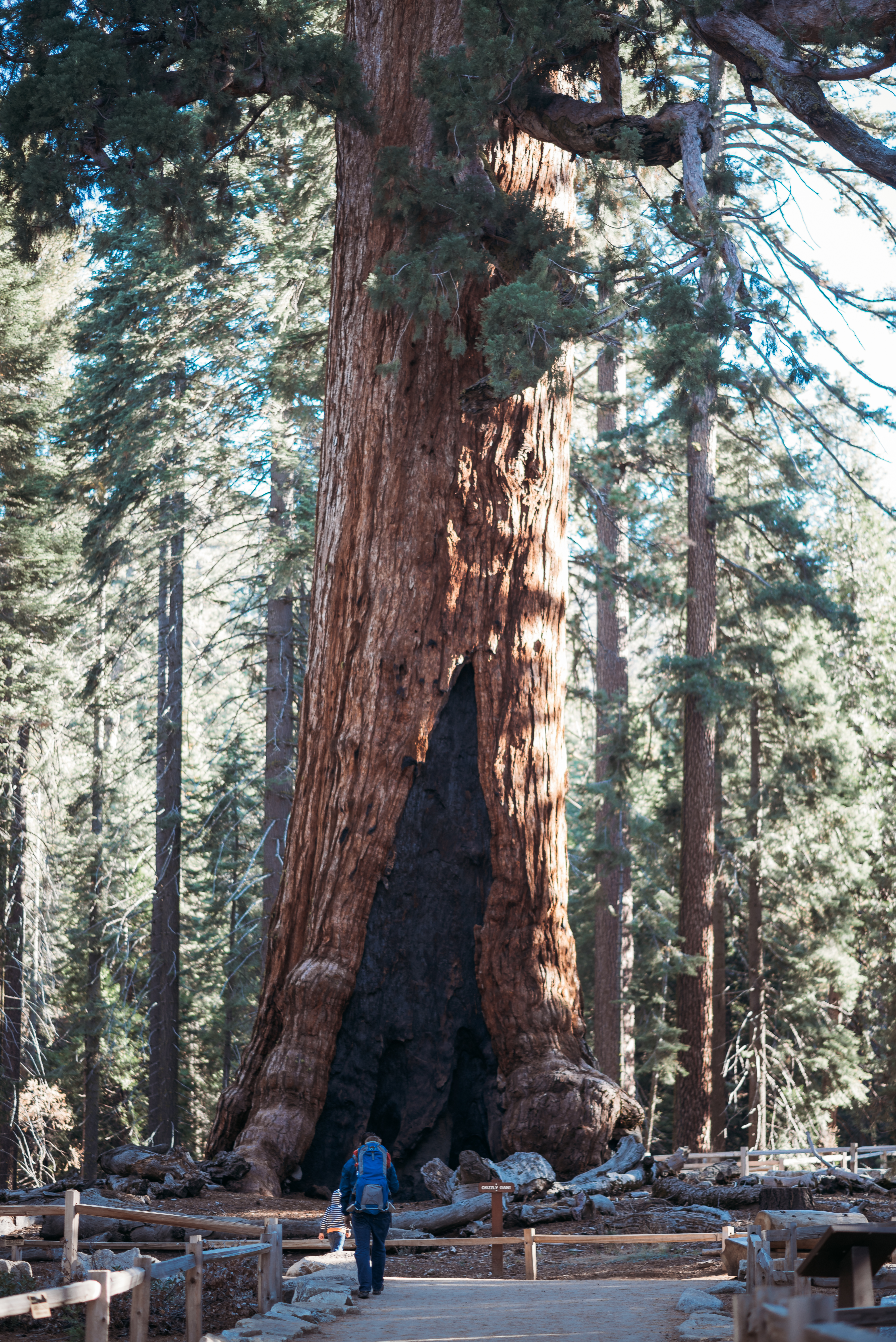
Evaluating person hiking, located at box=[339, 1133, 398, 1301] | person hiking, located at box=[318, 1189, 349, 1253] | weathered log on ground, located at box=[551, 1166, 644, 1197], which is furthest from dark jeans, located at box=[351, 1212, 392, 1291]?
weathered log on ground, located at box=[551, 1166, 644, 1197]

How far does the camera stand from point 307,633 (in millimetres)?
18656

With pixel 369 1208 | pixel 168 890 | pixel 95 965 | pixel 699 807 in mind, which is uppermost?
pixel 699 807

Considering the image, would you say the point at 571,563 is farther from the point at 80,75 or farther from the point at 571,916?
the point at 571,916

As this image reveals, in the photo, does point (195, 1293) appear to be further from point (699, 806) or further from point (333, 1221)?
point (699, 806)

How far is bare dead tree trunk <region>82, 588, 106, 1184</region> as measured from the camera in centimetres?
2097

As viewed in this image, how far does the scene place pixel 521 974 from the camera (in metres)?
9.07

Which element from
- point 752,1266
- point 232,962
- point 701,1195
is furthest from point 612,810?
point 752,1266

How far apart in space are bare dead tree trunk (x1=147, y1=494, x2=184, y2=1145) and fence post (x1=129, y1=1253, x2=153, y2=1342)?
14137 mm

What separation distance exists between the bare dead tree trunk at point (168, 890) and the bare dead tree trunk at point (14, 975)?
2063 millimetres

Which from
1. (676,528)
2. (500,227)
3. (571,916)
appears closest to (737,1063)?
(571,916)

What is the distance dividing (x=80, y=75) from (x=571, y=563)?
11.4 meters

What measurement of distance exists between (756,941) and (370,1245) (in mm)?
19128

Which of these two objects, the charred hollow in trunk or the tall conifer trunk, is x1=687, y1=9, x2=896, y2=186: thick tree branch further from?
the tall conifer trunk

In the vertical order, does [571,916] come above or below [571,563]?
below
